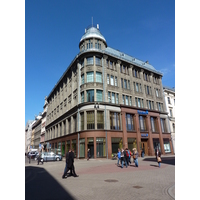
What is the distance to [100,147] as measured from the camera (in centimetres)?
2622

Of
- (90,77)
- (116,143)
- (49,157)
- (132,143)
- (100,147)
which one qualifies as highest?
(90,77)

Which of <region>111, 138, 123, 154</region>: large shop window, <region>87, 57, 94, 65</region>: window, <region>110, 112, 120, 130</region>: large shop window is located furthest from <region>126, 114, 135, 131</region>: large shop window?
<region>87, 57, 94, 65</region>: window

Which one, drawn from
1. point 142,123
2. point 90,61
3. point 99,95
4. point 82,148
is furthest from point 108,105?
point 142,123

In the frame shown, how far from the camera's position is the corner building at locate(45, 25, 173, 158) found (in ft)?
89.8

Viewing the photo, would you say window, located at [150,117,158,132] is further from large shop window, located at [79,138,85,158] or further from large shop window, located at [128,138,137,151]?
large shop window, located at [79,138,85,158]

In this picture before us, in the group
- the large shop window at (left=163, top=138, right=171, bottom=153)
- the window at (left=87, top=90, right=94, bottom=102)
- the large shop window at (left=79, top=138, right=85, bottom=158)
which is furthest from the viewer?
the large shop window at (left=163, top=138, right=171, bottom=153)

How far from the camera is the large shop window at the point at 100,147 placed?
1021 inches

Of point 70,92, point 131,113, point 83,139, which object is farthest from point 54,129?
point 131,113

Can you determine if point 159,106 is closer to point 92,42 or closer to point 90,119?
point 90,119

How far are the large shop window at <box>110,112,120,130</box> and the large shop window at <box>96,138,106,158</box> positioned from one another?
10.9 feet

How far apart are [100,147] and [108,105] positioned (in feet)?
25.2
